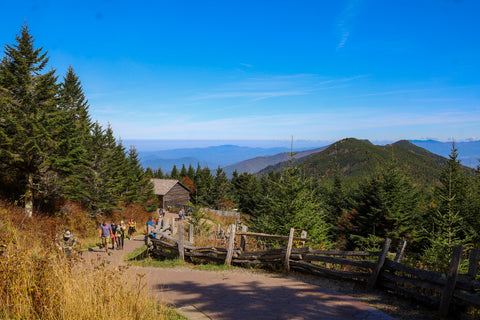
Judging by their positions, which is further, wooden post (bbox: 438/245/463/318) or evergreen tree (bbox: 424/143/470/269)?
evergreen tree (bbox: 424/143/470/269)

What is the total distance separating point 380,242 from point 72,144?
940 inches

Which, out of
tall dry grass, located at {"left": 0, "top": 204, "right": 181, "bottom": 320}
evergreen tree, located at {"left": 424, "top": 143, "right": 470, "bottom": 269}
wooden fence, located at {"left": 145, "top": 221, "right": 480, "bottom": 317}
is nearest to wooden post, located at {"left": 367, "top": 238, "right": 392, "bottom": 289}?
wooden fence, located at {"left": 145, "top": 221, "right": 480, "bottom": 317}

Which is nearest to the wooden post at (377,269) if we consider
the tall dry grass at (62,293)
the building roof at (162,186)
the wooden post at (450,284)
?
the wooden post at (450,284)

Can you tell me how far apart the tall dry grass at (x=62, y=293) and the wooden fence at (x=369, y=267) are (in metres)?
5.43

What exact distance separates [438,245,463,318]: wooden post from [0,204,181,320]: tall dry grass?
17.5 feet

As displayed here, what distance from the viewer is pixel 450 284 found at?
5910mm

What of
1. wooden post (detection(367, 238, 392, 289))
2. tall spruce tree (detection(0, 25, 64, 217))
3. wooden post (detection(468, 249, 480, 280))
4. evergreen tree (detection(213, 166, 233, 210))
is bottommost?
evergreen tree (detection(213, 166, 233, 210))

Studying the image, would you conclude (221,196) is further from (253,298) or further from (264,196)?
(253,298)

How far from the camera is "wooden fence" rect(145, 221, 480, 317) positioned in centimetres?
592

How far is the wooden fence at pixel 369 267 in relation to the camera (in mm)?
5922

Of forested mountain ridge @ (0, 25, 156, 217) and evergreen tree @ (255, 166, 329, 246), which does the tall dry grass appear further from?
forested mountain ridge @ (0, 25, 156, 217)

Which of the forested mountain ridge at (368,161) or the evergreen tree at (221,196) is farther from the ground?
the forested mountain ridge at (368,161)

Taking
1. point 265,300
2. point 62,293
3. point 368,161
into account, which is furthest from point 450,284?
point 368,161

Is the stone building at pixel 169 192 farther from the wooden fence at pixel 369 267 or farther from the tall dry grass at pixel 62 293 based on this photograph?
the tall dry grass at pixel 62 293
